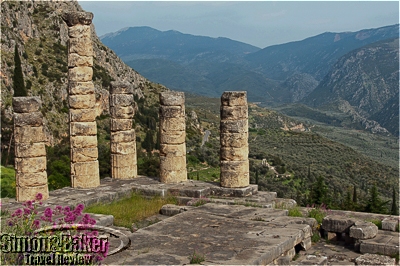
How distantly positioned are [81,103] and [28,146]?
2674 mm

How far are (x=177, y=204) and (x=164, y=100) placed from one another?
12.3ft

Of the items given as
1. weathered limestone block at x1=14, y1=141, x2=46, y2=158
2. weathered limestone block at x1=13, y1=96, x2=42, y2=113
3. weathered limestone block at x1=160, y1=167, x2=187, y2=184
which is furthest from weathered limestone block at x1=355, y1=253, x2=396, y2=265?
weathered limestone block at x1=13, y1=96, x2=42, y2=113

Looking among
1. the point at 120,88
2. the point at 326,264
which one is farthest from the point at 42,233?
the point at 120,88

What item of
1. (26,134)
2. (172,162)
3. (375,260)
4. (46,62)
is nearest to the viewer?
(375,260)

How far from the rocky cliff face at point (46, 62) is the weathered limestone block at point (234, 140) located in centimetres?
2658

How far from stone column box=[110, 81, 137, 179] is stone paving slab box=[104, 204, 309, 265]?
5.86m

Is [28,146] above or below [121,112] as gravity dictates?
below

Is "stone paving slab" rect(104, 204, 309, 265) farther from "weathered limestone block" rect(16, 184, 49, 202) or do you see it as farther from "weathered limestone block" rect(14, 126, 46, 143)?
"weathered limestone block" rect(14, 126, 46, 143)

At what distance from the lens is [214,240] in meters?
10.8

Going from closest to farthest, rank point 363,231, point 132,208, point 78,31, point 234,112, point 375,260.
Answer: point 375,260 < point 363,231 < point 132,208 < point 234,112 < point 78,31

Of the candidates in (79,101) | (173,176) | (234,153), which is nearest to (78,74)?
(79,101)

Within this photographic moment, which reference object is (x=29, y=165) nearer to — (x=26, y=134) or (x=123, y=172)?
(x=26, y=134)

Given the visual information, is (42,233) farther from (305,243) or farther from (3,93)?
(3,93)

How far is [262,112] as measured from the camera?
4267 inches
